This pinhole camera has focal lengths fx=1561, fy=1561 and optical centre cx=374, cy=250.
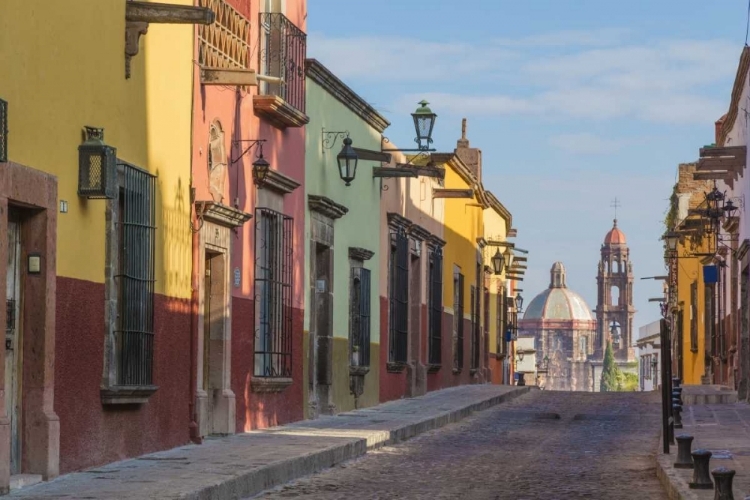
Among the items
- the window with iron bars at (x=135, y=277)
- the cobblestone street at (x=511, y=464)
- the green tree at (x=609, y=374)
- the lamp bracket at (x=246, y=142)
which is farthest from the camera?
the green tree at (x=609, y=374)

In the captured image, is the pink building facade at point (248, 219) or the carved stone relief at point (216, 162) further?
the carved stone relief at point (216, 162)

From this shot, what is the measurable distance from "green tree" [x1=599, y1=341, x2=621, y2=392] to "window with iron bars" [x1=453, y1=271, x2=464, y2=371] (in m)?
134

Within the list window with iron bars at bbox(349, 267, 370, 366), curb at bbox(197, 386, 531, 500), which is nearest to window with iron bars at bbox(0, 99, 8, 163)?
curb at bbox(197, 386, 531, 500)

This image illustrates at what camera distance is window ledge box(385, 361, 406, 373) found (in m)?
26.1

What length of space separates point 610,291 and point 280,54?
162684 mm

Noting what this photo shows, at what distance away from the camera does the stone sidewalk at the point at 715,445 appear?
10.9m

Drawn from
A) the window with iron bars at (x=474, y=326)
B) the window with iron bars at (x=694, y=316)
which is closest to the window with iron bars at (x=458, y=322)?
the window with iron bars at (x=474, y=326)

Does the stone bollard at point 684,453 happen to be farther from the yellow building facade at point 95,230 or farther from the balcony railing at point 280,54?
the balcony railing at point 280,54

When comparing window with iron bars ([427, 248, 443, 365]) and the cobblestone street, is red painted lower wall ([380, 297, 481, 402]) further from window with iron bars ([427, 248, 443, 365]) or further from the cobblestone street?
the cobblestone street

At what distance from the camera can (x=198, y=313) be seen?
49.0 ft

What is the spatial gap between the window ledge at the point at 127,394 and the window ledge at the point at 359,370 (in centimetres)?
937

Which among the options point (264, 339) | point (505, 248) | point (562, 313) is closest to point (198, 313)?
point (264, 339)

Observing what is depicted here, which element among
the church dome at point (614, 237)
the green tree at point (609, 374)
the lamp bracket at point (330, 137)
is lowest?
the green tree at point (609, 374)

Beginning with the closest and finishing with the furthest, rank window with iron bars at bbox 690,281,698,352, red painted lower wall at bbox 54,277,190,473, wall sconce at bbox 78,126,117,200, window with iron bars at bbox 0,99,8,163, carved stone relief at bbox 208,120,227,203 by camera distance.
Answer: window with iron bars at bbox 0,99,8,163, red painted lower wall at bbox 54,277,190,473, wall sconce at bbox 78,126,117,200, carved stone relief at bbox 208,120,227,203, window with iron bars at bbox 690,281,698,352
